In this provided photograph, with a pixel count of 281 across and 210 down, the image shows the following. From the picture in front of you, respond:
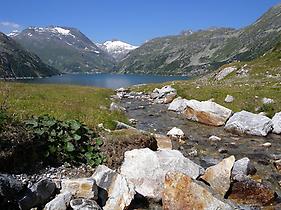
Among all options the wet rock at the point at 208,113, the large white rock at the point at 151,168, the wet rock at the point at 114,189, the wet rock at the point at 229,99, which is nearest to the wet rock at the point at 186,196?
the large white rock at the point at 151,168

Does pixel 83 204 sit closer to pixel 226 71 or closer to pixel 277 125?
pixel 277 125

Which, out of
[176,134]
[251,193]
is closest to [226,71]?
[176,134]

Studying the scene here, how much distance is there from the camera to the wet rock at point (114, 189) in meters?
13.2

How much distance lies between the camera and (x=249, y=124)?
28953 millimetres

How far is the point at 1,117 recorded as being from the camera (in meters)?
14.6

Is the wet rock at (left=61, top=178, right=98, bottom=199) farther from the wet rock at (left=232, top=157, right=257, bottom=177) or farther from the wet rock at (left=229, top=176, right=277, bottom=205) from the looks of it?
the wet rock at (left=232, top=157, right=257, bottom=177)

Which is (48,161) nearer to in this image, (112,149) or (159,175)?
(112,149)

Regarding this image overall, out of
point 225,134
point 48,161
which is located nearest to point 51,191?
point 48,161

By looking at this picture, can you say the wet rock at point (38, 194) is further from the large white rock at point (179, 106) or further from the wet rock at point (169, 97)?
the wet rock at point (169, 97)

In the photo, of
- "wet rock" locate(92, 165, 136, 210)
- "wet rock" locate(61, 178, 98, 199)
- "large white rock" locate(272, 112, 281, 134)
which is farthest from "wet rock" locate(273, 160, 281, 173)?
"wet rock" locate(61, 178, 98, 199)

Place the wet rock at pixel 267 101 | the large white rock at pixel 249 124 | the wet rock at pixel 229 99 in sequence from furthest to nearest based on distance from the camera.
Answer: the wet rock at pixel 229 99 < the wet rock at pixel 267 101 < the large white rock at pixel 249 124

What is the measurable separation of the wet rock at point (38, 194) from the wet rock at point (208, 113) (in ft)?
70.2

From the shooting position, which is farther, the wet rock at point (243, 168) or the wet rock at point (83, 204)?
the wet rock at point (243, 168)

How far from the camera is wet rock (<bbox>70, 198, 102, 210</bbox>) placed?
12.1m
